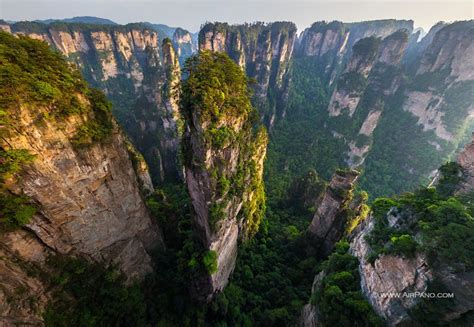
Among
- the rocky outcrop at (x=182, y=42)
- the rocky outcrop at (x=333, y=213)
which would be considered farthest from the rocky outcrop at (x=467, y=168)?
the rocky outcrop at (x=182, y=42)

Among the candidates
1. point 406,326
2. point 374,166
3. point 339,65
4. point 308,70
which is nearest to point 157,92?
point 406,326

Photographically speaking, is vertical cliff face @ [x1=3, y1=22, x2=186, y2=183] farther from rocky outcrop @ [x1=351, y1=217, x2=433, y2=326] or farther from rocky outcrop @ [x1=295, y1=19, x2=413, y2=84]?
rocky outcrop @ [x1=295, y1=19, x2=413, y2=84]

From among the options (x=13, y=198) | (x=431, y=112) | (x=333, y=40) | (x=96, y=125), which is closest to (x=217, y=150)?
(x=96, y=125)

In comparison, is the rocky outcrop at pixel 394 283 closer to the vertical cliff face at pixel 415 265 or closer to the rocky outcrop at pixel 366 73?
the vertical cliff face at pixel 415 265

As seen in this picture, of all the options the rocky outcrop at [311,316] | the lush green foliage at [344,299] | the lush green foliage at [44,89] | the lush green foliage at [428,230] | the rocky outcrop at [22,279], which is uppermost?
the lush green foliage at [44,89]

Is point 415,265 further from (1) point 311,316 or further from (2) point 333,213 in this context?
(2) point 333,213
